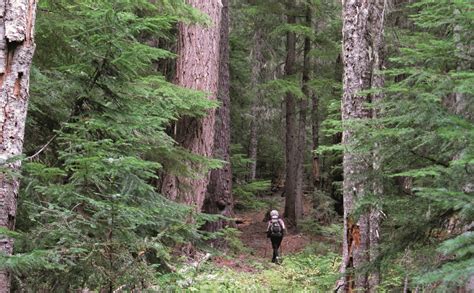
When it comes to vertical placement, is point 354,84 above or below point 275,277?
above

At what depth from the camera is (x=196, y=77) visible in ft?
28.9

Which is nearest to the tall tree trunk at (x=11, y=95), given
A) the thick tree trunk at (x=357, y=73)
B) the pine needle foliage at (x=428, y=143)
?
the pine needle foliage at (x=428, y=143)

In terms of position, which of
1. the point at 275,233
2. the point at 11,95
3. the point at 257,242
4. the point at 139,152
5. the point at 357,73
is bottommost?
the point at 257,242

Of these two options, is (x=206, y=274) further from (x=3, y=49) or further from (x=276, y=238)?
(x=3, y=49)

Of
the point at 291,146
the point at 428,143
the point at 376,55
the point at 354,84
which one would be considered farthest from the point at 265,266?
the point at 428,143

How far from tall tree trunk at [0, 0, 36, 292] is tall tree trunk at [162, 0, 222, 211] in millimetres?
4815

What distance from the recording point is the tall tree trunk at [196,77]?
8.66 meters

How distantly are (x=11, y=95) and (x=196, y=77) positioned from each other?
Result: 5.38 meters

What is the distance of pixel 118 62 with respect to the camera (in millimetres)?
4289

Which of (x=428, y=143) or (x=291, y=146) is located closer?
(x=428, y=143)

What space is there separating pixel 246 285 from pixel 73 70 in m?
6.36

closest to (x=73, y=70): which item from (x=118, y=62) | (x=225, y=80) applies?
(x=118, y=62)

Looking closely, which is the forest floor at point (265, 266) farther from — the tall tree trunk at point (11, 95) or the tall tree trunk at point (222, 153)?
the tall tree trunk at point (11, 95)

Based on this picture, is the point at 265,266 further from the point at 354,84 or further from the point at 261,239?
the point at 354,84
